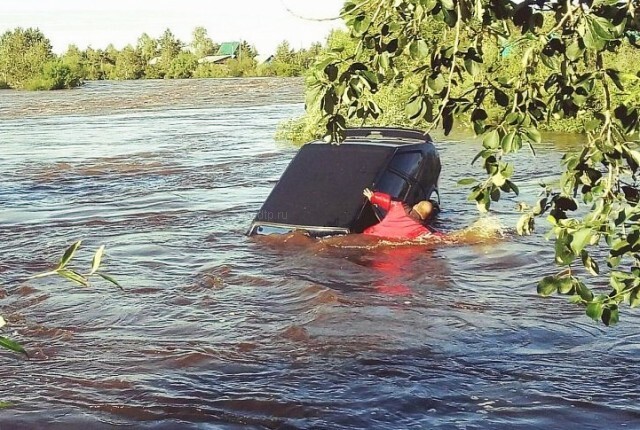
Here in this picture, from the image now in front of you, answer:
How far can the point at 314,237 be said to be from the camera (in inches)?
465

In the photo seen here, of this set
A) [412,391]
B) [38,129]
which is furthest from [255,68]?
[412,391]

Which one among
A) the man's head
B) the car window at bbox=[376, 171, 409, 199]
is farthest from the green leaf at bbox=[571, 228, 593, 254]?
the car window at bbox=[376, 171, 409, 199]

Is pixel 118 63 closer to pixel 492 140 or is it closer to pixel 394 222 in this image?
pixel 394 222

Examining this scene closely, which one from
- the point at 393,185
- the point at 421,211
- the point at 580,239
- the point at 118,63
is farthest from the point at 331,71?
the point at 118,63

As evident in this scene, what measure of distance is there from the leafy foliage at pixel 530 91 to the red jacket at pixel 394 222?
8624mm

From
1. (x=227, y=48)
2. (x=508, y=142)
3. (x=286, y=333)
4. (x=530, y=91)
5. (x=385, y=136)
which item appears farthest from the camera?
(x=227, y=48)

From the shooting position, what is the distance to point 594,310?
255cm

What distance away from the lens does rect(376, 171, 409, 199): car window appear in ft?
40.6

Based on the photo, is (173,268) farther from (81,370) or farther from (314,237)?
(81,370)

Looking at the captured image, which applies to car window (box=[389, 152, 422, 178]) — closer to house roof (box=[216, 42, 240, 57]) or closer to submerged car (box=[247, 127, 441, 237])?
submerged car (box=[247, 127, 441, 237])

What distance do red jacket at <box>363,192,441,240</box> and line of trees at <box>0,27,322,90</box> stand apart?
211 ft

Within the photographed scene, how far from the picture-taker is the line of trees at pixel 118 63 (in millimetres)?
77062

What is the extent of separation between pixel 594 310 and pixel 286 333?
6.24 meters

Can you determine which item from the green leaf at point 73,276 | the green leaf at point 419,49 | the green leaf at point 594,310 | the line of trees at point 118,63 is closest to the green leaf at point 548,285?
the green leaf at point 594,310
